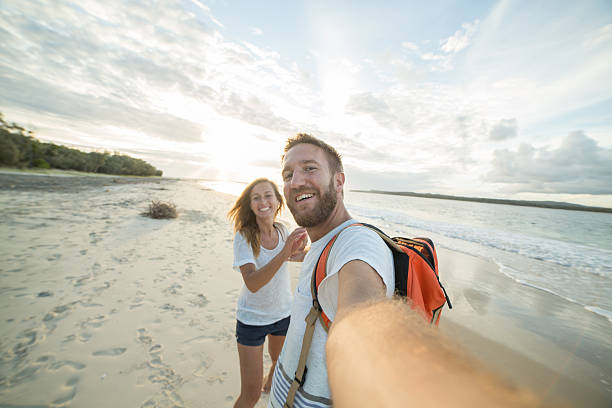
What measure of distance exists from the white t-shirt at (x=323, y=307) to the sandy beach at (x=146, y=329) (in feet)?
2.14

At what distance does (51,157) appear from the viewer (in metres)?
38.9

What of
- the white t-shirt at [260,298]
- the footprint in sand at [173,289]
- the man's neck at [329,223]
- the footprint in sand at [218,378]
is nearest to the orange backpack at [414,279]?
the man's neck at [329,223]

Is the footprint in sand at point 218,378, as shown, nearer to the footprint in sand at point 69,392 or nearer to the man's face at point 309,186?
the footprint in sand at point 69,392

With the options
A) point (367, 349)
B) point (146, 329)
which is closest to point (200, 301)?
point (146, 329)

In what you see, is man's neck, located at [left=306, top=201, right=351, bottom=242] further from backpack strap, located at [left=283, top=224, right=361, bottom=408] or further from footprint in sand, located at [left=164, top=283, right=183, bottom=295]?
footprint in sand, located at [left=164, top=283, right=183, bottom=295]

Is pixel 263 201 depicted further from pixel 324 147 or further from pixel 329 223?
pixel 329 223

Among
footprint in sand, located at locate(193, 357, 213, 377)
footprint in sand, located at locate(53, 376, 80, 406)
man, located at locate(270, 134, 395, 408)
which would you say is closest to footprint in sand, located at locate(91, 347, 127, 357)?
footprint in sand, located at locate(53, 376, 80, 406)

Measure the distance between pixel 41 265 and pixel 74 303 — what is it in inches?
91.5

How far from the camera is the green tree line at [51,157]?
2707 cm

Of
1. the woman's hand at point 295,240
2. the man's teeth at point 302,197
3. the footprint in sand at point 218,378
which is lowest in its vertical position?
the footprint in sand at point 218,378

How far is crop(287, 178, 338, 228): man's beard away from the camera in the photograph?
1.91 meters

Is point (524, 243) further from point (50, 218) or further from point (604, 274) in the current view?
point (50, 218)

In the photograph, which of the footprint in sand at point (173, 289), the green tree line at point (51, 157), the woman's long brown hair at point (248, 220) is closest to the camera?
the woman's long brown hair at point (248, 220)

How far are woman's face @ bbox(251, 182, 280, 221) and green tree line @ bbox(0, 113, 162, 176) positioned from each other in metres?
41.5
